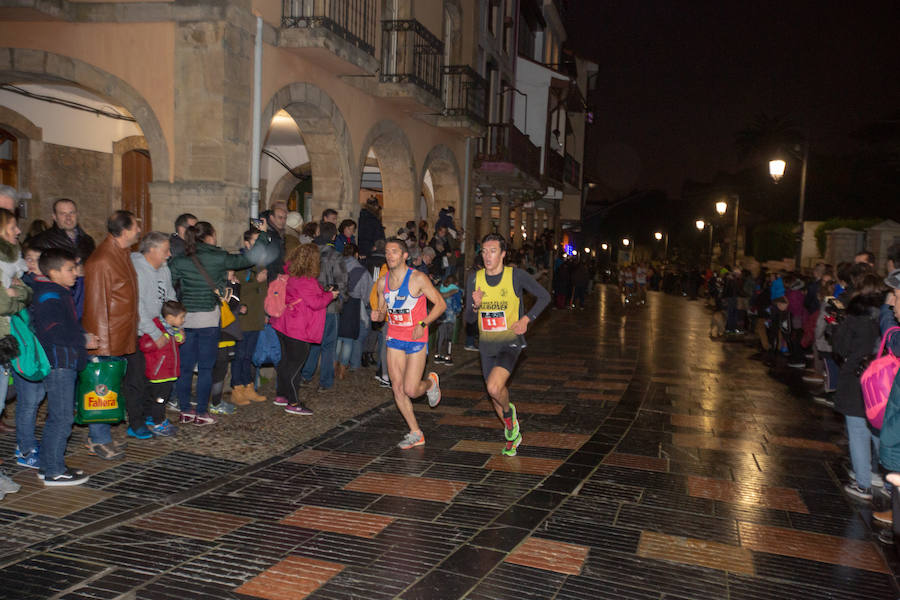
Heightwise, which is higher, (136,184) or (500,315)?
(136,184)

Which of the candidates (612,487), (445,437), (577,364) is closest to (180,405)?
(445,437)

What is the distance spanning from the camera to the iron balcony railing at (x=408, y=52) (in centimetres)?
1347

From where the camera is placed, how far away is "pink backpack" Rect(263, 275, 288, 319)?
7.81 metres

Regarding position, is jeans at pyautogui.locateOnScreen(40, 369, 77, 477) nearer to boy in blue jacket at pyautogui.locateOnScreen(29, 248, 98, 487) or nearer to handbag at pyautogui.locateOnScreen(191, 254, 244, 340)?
boy in blue jacket at pyautogui.locateOnScreen(29, 248, 98, 487)

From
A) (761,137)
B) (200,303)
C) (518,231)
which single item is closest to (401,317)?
(200,303)

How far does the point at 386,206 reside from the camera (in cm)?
1603

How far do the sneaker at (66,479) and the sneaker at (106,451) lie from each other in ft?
1.77

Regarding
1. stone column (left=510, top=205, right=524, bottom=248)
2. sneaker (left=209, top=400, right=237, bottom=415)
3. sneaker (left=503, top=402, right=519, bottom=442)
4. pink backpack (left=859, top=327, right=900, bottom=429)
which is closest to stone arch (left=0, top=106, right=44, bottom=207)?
sneaker (left=209, top=400, right=237, bottom=415)

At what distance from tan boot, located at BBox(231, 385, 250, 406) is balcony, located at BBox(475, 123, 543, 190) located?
43.3ft

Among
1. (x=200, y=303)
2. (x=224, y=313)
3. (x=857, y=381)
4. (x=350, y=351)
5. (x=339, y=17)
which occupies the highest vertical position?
(x=339, y=17)

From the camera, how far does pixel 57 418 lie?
5277 millimetres

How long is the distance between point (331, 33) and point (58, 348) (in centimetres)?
692

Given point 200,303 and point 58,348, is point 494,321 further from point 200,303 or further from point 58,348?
point 58,348

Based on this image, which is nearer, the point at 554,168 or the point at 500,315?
the point at 500,315
